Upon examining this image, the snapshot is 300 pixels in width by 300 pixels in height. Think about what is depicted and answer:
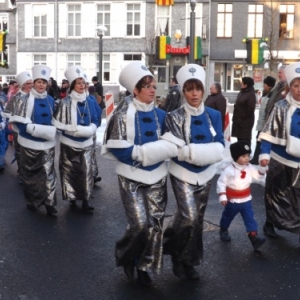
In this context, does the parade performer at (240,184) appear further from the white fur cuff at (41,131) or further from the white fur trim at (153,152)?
the white fur cuff at (41,131)

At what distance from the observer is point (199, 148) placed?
5141mm

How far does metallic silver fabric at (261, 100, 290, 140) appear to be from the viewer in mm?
6312

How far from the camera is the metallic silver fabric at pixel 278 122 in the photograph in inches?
249

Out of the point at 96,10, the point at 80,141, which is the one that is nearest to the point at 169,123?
the point at 80,141

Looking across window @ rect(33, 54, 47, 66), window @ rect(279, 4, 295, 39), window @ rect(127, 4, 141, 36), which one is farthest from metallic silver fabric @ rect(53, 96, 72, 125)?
window @ rect(33, 54, 47, 66)

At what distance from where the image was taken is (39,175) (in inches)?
322

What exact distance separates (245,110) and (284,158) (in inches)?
227

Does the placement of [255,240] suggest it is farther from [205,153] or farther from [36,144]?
[36,144]

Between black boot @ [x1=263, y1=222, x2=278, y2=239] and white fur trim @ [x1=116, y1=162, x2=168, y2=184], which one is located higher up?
white fur trim @ [x1=116, y1=162, x2=168, y2=184]

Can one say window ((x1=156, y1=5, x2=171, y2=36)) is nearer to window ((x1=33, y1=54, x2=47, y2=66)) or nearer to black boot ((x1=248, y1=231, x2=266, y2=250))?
window ((x1=33, y1=54, x2=47, y2=66))

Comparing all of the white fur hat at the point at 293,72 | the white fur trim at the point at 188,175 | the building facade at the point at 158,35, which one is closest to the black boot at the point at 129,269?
the white fur trim at the point at 188,175

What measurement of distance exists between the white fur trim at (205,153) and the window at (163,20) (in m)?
38.2

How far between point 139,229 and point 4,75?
42.7 m

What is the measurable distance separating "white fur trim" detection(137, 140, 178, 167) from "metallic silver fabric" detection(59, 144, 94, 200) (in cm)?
325
